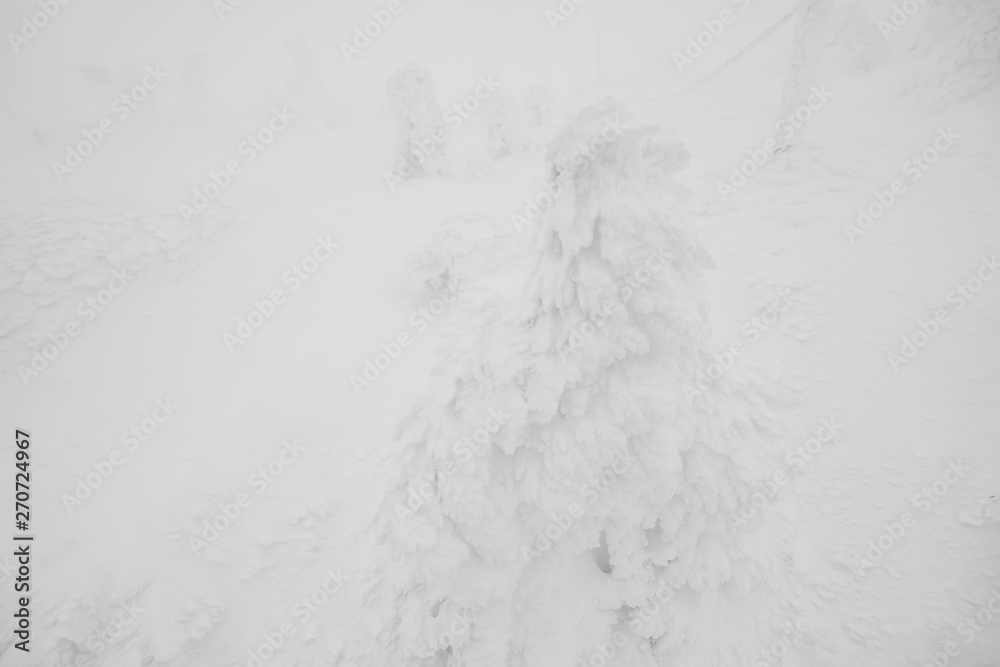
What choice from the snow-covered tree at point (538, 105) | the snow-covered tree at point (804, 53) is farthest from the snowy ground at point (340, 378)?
the snow-covered tree at point (538, 105)

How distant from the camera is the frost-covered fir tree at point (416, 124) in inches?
986

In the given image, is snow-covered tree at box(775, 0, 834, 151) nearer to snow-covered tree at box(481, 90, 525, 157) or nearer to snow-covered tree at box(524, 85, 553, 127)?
snow-covered tree at box(481, 90, 525, 157)

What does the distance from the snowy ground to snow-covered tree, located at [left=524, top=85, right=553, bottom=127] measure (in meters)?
13.3

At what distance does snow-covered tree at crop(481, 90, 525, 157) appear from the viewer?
27172mm

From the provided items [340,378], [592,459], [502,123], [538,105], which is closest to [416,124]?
[502,123]

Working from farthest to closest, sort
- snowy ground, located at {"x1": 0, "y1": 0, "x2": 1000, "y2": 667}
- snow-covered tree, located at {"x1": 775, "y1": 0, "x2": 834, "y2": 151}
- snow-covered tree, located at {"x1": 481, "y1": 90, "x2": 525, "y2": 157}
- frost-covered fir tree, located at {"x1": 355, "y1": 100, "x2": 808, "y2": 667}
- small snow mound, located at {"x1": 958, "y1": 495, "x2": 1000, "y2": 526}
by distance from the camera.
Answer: snow-covered tree, located at {"x1": 481, "y1": 90, "x2": 525, "y2": 157} < snow-covered tree, located at {"x1": 775, "y1": 0, "x2": 834, "y2": 151} < snowy ground, located at {"x1": 0, "y1": 0, "x2": 1000, "y2": 667} < small snow mound, located at {"x1": 958, "y1": 495, "x2": 1000, "y2": 526} < frost-covered fir tree, located at {"x1": 355, "y1": 100, "x2": 808, "y2": 667}

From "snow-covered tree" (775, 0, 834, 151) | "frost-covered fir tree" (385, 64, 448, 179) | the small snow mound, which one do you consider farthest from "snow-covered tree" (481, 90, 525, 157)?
the small snow mound

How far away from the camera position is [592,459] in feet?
20.1

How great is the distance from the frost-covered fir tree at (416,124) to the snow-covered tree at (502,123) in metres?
3.54

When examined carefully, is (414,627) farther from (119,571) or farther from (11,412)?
(11,412)

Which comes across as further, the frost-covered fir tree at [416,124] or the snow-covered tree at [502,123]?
the snow-covered tree at [502,123]

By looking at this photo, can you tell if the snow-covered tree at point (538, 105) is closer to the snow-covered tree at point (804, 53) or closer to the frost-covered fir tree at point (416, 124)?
the frost-covered fir tree at point (416, 124)

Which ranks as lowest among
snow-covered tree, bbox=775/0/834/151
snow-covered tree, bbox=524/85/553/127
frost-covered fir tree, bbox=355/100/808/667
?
frost-covered fir tree, bbox=355/100/808/667

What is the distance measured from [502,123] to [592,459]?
27.5 m
